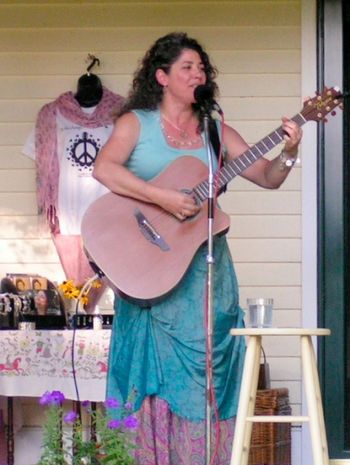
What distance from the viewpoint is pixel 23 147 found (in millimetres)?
5695

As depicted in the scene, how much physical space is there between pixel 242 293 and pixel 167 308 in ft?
5.01

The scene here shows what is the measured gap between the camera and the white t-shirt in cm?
563

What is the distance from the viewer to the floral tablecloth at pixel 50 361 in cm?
518

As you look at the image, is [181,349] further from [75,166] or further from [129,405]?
[75,166]

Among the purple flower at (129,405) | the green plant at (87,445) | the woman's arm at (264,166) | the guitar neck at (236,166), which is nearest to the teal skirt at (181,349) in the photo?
the purple flower at (129,405)

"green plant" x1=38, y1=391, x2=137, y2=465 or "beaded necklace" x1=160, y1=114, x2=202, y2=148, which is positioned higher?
"beaded necklace" x1=160, y1=114, x2=202, y2=148

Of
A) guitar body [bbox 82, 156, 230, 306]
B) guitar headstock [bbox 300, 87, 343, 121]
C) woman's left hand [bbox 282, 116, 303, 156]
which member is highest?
guitar headstock [bbox 300, 87, 343, 121]

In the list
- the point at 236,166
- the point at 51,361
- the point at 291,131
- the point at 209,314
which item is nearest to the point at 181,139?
the point at 236,166

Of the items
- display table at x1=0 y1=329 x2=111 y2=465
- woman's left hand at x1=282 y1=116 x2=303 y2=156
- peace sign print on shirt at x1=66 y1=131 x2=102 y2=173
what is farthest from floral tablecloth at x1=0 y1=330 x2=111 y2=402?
woman's left hand at x1=282 y1=116 x2=303 y2=156

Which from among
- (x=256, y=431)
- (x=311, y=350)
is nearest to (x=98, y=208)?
(x=311, y=350)

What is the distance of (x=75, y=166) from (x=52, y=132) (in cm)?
20

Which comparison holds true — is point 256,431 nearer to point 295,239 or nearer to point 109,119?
point 295,239

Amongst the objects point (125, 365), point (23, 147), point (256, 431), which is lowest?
point (256, 431)

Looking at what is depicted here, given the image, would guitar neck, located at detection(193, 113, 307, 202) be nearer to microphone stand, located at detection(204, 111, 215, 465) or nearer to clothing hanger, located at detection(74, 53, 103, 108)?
microphone stand, located at detection(204, 111, 215, 465)
